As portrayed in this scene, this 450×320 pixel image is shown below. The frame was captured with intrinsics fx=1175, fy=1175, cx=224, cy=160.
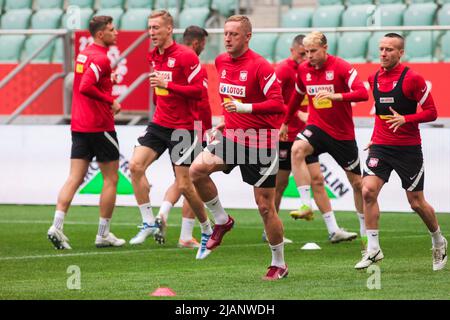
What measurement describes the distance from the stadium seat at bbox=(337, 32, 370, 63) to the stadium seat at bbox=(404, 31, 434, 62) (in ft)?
3.07

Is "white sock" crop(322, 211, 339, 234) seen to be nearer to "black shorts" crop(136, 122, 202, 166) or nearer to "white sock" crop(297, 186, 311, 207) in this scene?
"white sock" crop(297, 186, 311, 207)

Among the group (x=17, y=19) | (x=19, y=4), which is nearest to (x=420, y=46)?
(x=17, y=19)

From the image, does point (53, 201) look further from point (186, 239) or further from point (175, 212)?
point (186, 239)

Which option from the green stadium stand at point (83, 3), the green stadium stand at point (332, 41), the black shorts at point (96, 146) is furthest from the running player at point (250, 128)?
the green stadium stand at point (83, 3)

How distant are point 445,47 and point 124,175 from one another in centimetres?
549

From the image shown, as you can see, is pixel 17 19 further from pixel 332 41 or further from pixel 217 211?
pixel 217 211

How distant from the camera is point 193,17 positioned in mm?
21797

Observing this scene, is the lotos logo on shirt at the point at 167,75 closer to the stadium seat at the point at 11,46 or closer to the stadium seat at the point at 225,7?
the stadium seat at the point at 225,7

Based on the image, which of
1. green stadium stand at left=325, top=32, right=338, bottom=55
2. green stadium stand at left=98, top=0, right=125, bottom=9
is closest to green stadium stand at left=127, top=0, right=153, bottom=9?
green stadium stand at left=98, top=0, right=125, bottom=9

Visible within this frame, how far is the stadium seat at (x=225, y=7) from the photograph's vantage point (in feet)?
71.3

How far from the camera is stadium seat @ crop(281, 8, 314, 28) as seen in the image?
71.5ft

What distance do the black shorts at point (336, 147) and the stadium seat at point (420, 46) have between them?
171 inches
